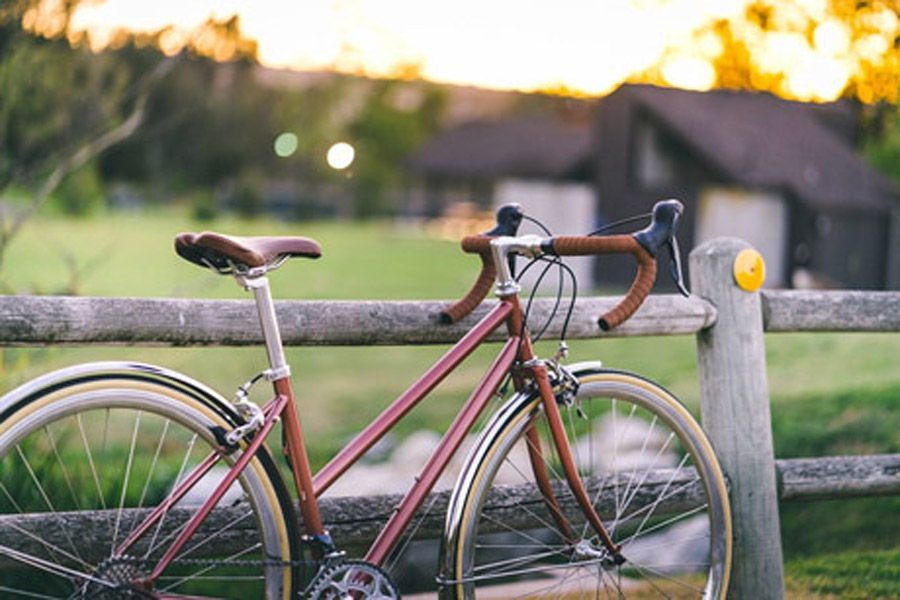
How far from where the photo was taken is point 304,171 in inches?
2559

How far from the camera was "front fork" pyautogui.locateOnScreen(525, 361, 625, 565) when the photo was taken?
2768mm

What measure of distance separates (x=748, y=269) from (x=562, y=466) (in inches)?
37.2

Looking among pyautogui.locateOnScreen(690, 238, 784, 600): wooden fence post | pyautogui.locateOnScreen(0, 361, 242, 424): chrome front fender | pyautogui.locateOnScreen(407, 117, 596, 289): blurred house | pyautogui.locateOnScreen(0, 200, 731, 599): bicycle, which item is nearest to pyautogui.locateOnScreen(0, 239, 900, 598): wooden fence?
pyautogui.locateOnScreen(690, 238, 784, 600): wooden fence post

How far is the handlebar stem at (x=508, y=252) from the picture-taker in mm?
2732

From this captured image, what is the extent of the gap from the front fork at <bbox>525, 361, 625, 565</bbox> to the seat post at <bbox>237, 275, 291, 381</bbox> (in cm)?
59

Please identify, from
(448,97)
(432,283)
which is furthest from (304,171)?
(432,283)

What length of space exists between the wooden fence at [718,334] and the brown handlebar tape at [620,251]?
0.47m

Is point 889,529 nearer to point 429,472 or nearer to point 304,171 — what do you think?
point 429,472

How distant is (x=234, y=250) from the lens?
2.38 m

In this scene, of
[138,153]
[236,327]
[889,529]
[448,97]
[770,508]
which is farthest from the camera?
[448,97]

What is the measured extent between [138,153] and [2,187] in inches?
1757

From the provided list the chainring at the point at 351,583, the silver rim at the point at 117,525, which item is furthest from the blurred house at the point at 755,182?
the chainring at the point at 351,583

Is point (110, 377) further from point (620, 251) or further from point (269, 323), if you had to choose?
point (620, 251)

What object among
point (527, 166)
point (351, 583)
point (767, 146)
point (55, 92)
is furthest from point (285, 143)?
point (351, 583)
